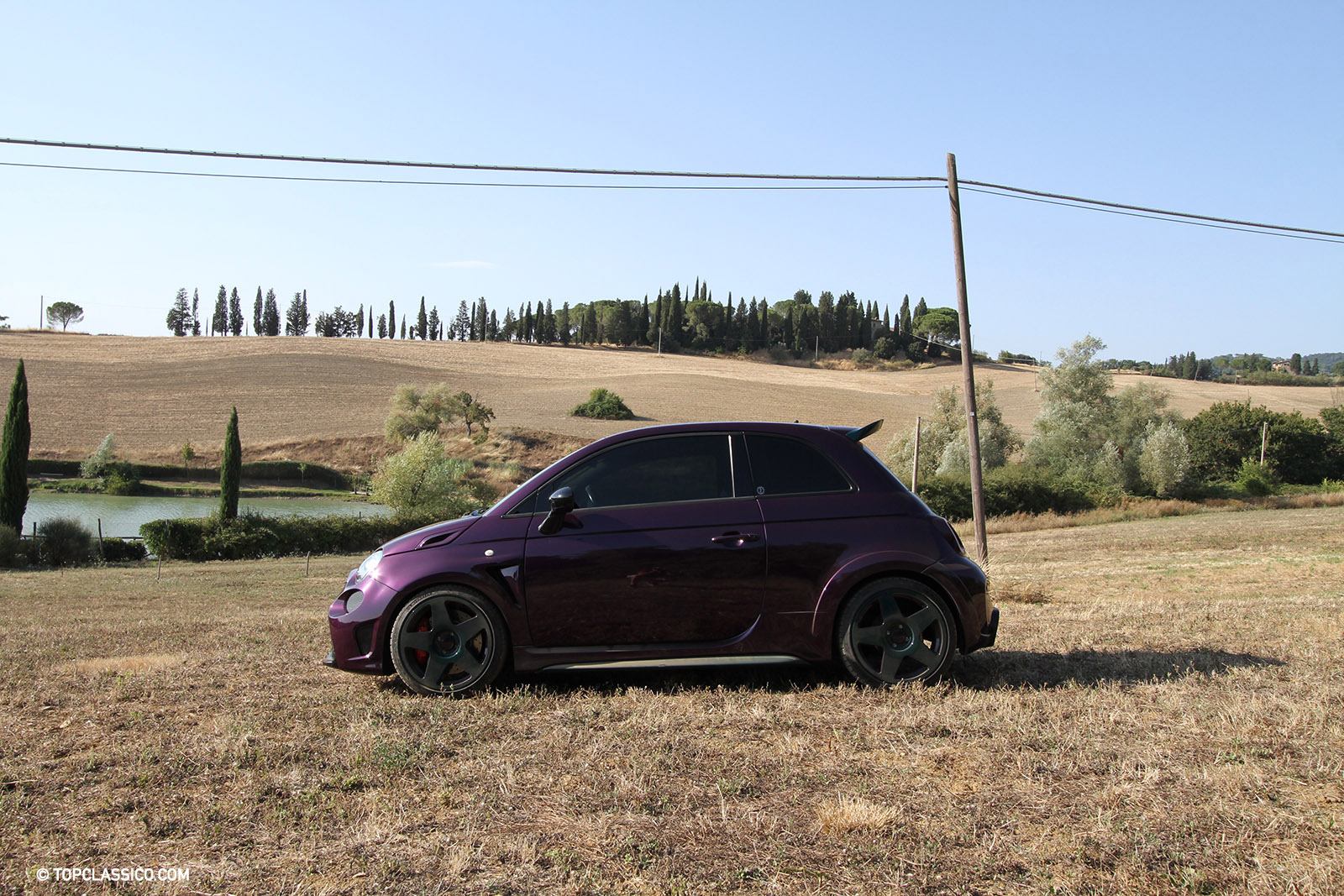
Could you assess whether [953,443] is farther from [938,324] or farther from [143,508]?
[938,324]

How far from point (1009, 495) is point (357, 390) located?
57.3 metres

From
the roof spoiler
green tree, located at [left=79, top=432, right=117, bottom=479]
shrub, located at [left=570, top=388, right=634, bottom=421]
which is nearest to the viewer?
the roof spoiler

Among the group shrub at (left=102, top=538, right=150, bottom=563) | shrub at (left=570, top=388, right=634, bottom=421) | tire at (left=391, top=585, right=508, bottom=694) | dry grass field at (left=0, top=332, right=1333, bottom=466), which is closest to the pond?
shrub at (left=102, top=538, right=150, bottom=563)

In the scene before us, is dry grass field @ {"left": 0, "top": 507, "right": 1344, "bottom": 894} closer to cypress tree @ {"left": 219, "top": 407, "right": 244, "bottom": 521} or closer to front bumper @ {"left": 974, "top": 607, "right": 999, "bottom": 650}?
front bumper @ {"left": 974, "top": 607, "right": 999, "bottom": 650}

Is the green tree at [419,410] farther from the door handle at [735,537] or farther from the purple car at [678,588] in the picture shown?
the door handle at [735,537]

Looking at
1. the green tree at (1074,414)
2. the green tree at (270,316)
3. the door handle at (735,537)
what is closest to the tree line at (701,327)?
the green tree at (270,316)

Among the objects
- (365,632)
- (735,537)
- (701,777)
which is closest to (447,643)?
(365,632)

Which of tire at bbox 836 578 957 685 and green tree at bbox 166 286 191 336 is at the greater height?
green tree at bbox 166 286 191 336

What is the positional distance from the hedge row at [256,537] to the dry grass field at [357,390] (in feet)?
88.0

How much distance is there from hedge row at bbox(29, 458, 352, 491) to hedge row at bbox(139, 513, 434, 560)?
22622 millimetres

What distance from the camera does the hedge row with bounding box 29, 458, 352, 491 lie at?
5934 cm

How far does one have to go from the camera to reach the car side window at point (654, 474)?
5.97 metres

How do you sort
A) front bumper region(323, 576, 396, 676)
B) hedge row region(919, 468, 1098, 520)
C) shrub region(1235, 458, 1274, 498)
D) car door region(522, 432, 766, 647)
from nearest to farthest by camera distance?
car door region(522, 432, 766, 647) < front bumper region(323, 576, 396, 676) < hedge row region(919, 468, 1098, 520) < shrub region(1235, 458, 1274, 498)

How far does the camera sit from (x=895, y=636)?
5.79m
